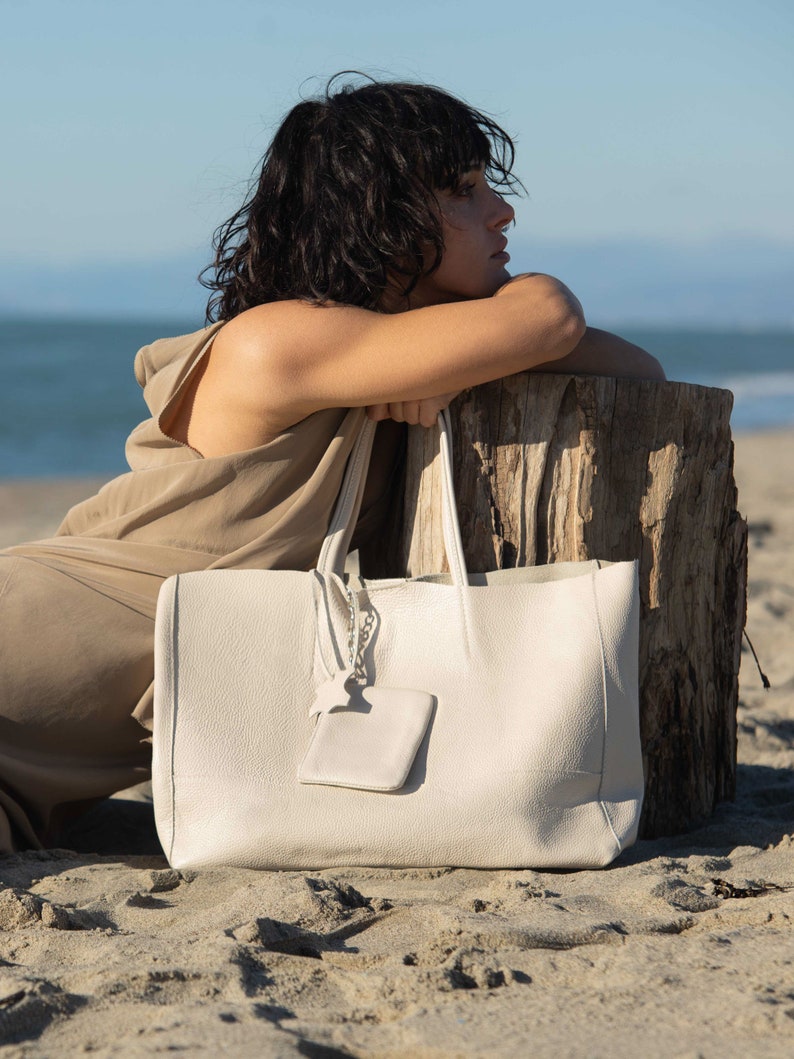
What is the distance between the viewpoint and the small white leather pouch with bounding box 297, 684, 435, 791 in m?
2.23

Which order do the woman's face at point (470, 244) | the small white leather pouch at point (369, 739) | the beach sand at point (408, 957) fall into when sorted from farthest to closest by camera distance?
the woman's face at point (470, 244) < the small white leather pouch at point (369, 739) < the beach sand at point (408, 957)

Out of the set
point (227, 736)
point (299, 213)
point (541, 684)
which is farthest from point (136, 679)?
point (299, 213)

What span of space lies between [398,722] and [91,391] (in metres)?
24.3

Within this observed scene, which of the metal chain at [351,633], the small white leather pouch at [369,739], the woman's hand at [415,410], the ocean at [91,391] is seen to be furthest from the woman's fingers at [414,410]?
the ocean at [91,391]

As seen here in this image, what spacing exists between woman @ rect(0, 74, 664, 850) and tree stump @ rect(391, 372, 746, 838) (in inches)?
5.6

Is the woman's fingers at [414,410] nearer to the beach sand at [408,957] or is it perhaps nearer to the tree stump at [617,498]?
the tree stump at [617,498]

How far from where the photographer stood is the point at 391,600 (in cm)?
236

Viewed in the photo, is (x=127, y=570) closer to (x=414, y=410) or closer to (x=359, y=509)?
(x=359, y=509)

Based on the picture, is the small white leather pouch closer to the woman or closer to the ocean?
the woman

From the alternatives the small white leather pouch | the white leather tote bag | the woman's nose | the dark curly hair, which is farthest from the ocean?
the small white leather pouch

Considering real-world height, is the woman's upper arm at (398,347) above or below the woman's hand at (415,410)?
above

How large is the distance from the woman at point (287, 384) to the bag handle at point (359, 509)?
38 millimetres

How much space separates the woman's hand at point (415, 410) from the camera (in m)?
2.53

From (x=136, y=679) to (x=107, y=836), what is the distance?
61 centimetres
